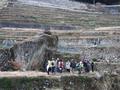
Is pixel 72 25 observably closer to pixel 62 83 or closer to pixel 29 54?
pixel 29 54

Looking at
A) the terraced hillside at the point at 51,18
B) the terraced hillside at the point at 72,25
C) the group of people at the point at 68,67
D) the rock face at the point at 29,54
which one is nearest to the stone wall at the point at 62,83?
the group of people at the point at 68,67

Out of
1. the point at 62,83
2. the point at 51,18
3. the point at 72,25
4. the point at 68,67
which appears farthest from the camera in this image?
the point at 51,18

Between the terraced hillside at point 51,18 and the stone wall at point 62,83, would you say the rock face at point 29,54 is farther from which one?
the terraced hillside at point 51,18

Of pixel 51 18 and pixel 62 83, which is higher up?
pixel 62 83

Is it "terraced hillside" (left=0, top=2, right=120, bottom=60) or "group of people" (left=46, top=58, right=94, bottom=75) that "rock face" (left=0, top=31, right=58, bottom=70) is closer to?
"terraced hillside" (left=0, top=2, right=120, bottom=60)

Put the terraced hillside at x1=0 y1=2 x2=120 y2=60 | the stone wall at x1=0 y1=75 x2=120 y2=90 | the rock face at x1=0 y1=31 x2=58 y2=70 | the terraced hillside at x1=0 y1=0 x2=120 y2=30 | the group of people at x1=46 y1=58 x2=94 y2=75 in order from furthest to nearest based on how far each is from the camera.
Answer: the terraced hillside at x1=0 y1=0 x2=120 y2=30
the terraced hillside at x1=0 y1=2 x2=120 y2=60
the rock face at x1=0 y1=31 x2=58 y2=70
the group of people at x1=46 y1=58 x2=94 y2=75
the stone wall at x1=0 y1=75 x2=120 y2=90

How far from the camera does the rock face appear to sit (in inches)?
1346

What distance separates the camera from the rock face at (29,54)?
1346 inches

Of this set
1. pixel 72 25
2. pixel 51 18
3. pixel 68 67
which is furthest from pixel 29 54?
pixel 51 18

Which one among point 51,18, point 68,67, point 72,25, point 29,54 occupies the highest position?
point 68,67

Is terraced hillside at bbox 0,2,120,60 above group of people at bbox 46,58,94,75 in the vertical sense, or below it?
below

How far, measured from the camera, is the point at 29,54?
35375mm

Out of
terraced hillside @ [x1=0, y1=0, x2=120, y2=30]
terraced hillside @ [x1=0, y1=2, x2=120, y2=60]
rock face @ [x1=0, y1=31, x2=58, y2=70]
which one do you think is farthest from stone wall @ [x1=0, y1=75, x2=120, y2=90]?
terraced hillside @ [x1=0, y1=0, x2=120, y2=30]

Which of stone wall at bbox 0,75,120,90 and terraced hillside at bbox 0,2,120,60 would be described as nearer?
stone wall at bbox 0,75,120,90
